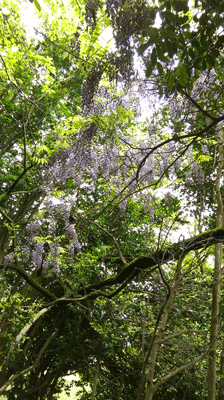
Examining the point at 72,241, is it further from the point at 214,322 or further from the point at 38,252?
the point at 214,322

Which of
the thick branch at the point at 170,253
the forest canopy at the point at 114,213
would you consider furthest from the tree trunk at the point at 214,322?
the thick branch at the point at 170,253

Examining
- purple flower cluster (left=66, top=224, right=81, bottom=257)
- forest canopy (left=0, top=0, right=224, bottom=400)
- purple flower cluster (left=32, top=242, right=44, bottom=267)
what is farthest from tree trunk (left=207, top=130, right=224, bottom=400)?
purple flower cluster (left=32, top=242, right=44, bottom=267)

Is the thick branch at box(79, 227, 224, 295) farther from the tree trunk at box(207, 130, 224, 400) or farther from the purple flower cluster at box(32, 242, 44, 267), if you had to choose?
the purple flower cluster at box(32, 242, 44, 267)

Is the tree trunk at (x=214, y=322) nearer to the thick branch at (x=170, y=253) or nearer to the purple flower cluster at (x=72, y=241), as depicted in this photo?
the thick branch at (x=170, y=253)

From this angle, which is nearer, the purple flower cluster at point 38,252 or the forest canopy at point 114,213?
the forest canopy at point 114,213

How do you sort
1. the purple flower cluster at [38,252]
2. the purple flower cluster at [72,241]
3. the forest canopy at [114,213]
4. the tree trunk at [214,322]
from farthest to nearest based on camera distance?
the purple flower cluster at [72,241] < the purple flower cluster at [38,252] < the tree trunk at [214,322] < the forest canopy at [114,213]

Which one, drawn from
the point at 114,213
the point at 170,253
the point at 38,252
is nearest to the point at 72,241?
the point at 38,252

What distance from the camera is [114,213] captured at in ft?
20.1

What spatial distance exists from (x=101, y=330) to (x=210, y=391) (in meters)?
1.65

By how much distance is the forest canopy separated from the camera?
246cm

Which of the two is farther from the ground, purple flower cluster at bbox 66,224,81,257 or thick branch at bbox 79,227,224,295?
purple flower cluster at bbox 66,224,81,257

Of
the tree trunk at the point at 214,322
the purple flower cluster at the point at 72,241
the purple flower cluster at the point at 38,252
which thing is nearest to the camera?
the tree trunk at the point at 214,322

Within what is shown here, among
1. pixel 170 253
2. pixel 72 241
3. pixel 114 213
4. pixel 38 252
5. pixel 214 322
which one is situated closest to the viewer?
pixel 170 253

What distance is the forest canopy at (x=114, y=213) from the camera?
2.46m
